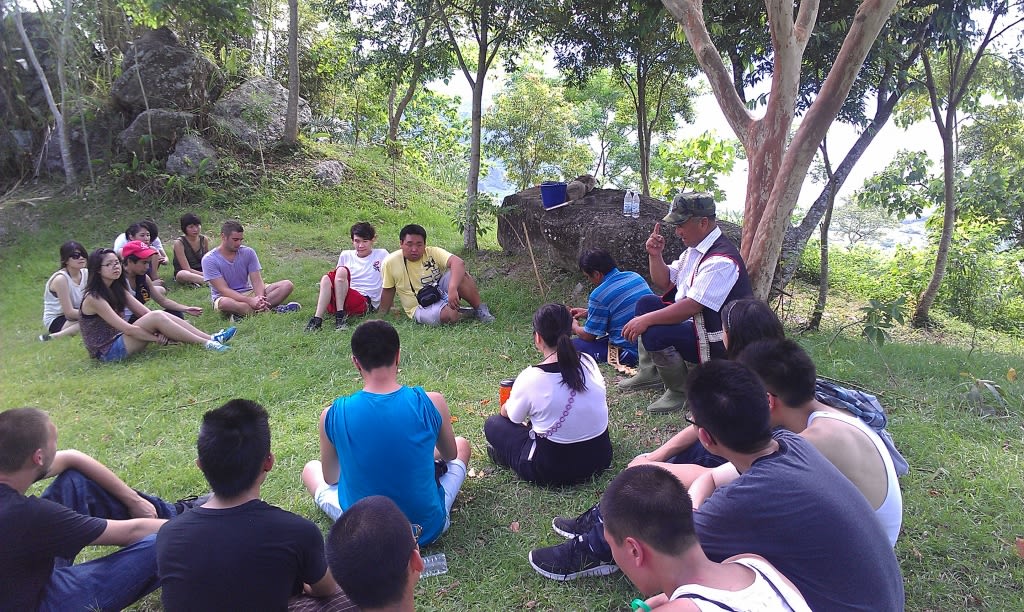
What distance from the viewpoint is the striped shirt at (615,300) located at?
199 inches

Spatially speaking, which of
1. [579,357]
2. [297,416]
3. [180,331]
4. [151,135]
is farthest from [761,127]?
[151,135]

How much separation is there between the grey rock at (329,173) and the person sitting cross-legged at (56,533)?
401 inches

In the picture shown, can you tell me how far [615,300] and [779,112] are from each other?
2.19 meters

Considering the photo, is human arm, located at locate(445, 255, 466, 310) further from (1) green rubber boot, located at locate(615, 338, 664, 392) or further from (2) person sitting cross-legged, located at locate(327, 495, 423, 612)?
(2) person sitting cross-legged, located at locate(327, 495, 423, 612)

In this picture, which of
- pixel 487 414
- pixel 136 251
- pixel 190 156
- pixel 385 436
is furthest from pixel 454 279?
pixel 190 156

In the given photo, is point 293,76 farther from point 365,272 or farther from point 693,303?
point 693,303

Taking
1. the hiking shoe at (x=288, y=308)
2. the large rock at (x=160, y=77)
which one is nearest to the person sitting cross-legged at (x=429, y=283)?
the hiking shoe at (x=288, y=308)

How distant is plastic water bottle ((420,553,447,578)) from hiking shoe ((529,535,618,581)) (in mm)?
436

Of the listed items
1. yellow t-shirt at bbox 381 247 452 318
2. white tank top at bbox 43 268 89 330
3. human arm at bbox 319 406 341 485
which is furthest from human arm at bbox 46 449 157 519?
white tank top at bbox 43 268 89 330

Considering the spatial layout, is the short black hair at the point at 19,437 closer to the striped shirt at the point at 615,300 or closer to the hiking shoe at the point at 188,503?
the hiking shoe at the point at 188,503

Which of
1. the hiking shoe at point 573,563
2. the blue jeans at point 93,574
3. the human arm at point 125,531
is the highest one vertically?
the human arm at point 125,531

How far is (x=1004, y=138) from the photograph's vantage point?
31.4 feet

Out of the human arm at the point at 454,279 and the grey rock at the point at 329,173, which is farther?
the grey rock at the point at 329,173

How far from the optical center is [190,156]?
1161 cm
